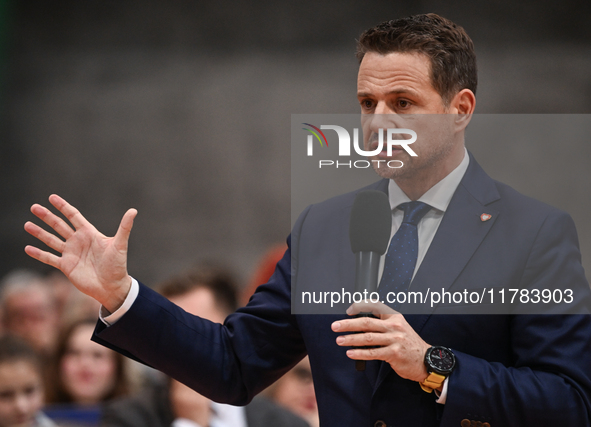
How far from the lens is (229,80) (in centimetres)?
535

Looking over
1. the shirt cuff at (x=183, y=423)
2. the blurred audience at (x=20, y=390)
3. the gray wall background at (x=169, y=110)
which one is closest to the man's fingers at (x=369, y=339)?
the shirt cuff at (x=183, y=423)

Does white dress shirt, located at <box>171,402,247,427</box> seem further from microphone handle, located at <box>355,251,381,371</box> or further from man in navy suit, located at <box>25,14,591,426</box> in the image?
microphone handle, located at <box>355,251,381,371</box>

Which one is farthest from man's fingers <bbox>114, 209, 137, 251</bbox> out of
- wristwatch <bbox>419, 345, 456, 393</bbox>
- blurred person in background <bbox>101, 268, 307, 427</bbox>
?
blurred person in background <bbox>101, 268, 307, 427</bbox>

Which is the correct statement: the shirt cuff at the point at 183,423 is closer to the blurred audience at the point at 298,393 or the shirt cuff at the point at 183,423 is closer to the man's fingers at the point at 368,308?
the blurred audience at the point at 298,393

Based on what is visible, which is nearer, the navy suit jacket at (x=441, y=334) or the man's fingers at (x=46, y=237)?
the navy suit jacket at (x=441, y=334)

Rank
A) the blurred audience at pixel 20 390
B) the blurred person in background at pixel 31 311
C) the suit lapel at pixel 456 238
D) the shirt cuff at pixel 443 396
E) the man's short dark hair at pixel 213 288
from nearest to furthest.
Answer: the shirt cuff at pixel 443 396 < the suit lapel at pixel 456 238 < the blurred audience at pixel 20 390 < the man's short dark hair at pixel 213 288 < the blurred person in background at pixel 31 311

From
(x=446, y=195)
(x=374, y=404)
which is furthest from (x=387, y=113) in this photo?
(x=374, y=404)

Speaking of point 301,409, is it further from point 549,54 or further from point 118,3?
point 118,3

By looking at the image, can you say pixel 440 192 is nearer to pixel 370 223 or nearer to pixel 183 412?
pixel 370 223

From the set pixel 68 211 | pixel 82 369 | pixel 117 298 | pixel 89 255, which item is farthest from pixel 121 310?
pixel 82 369

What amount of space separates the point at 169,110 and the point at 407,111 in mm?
4072

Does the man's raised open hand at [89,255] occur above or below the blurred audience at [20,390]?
above

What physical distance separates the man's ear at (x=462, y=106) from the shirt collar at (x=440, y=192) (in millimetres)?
100

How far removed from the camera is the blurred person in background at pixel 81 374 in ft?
12.3
